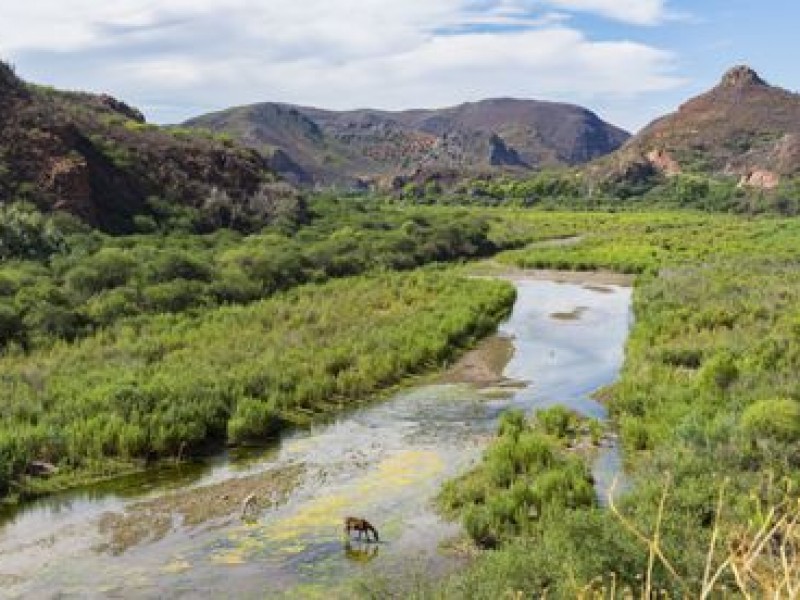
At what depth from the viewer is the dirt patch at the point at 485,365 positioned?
30.2m

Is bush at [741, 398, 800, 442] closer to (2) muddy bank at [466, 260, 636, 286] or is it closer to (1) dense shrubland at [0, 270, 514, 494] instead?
(1) dense shrubland at [0, 270, 514, 494]

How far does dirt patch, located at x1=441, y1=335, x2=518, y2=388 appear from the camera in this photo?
99.0ft

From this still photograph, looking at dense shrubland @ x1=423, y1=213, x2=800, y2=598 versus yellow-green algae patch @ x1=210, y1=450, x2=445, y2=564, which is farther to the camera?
yellow-green algae patch @ x1=210, y1=450, x2=445, y2=564

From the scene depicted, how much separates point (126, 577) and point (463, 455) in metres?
8.92

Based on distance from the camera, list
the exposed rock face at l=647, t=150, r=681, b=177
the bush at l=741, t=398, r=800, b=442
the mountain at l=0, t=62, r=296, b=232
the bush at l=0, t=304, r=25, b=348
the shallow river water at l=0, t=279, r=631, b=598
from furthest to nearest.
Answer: the exposed rock face at l=647, t=150, r=681, b=177, the mountain at l=0, t=62, r=296, b=232, the bush at l=0, t=304, r=25, b=348, the bush at l=741, t=398, r=800, b=442, the shallow river water at l=0, t=279, r=631, b=598

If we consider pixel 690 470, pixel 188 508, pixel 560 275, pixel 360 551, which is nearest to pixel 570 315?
pixel 560 275

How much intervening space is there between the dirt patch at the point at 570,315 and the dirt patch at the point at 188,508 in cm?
2616

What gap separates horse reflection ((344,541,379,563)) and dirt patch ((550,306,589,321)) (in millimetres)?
29544

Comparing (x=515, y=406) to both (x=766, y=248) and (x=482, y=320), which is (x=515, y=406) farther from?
(x=766, y=248)

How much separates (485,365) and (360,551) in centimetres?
1743

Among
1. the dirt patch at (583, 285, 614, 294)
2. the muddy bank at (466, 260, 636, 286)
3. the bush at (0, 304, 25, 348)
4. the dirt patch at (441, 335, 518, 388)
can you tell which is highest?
the bush at (0, 304, 25, 348)

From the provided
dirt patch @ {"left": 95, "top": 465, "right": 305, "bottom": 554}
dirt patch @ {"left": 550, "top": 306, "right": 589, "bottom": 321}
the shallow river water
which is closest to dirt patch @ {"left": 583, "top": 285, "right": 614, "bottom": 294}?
dirt patch @ {"left": 550, "top": 306, "right": 589, "bottom": 321}

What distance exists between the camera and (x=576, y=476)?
1777 centimetres

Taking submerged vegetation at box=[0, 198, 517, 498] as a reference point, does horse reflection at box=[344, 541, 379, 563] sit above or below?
below
